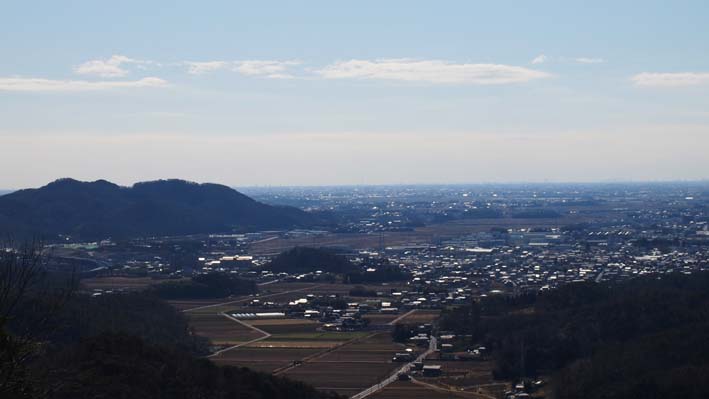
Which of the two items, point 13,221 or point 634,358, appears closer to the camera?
point 634,358

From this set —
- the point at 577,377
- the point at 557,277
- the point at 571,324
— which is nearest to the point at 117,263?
the point at 557,277

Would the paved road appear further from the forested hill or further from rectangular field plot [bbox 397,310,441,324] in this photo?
the forested hill

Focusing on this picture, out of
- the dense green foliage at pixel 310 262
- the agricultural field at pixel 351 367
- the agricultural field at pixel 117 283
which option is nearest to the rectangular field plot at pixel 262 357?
the agricultural field at pixel 351 367

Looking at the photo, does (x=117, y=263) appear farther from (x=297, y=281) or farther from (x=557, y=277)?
(x=557, y=277)

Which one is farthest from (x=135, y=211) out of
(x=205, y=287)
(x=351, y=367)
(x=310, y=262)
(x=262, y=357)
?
(x=351, y=367)

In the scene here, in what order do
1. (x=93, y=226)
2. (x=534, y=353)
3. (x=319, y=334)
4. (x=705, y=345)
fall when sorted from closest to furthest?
(x=705, y=345)
(x=534, y=353)
(x=319, y=334)
(x=93, y=226)

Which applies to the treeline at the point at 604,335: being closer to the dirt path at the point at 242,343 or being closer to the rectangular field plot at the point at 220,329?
the dirt path at the point at 242,343
